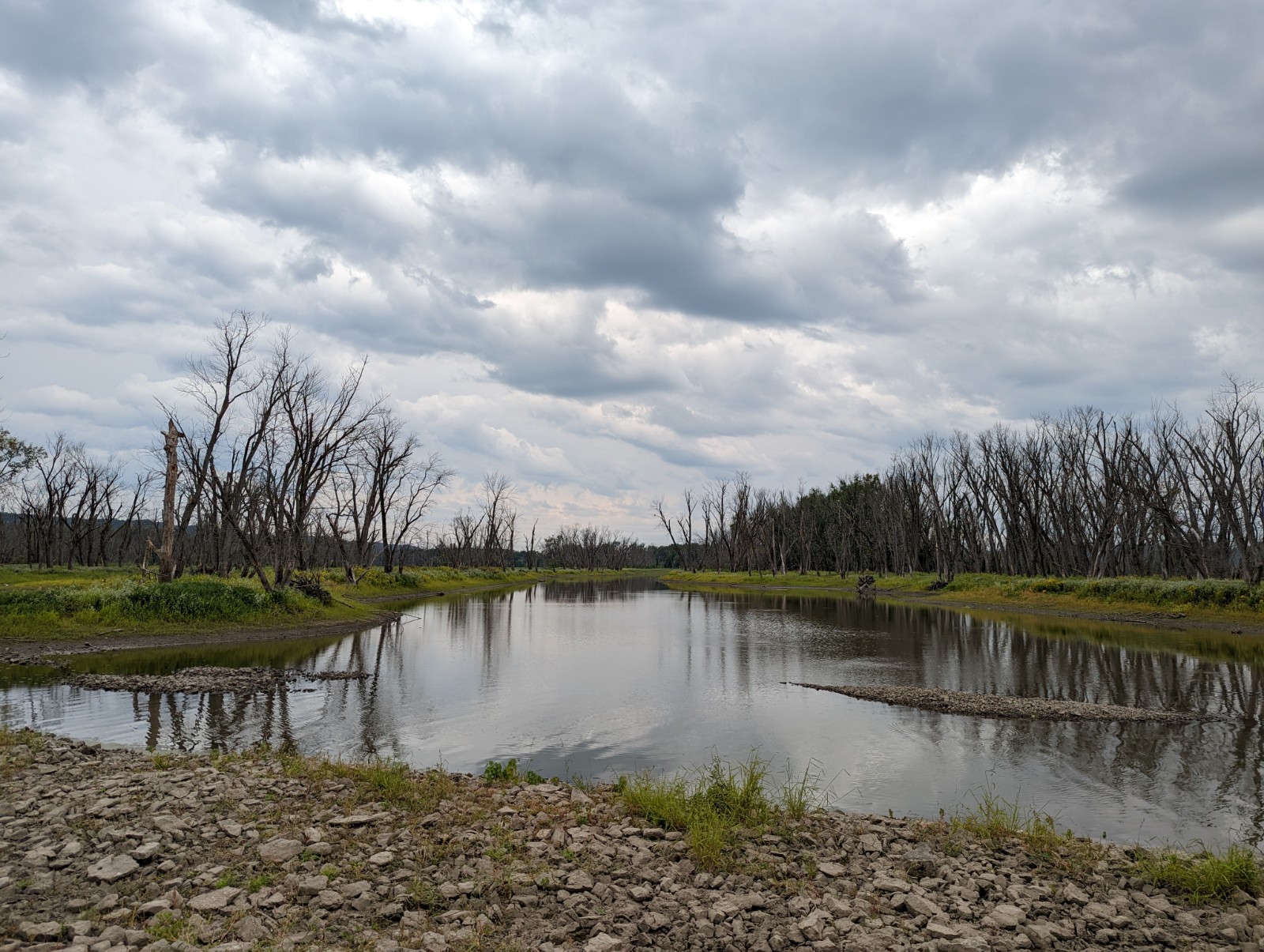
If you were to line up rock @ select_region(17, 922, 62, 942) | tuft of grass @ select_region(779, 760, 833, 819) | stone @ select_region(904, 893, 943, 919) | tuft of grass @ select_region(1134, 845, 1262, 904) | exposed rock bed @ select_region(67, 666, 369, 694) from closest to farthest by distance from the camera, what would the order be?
rock @ select_region(17, 922, 62, 942), stone @ select_region(904, 893, 943, 919), tuft of grass @ select_region(1134, 845, 1262, 904), tuft of grass @ select_region(779, 760, 833, 819), exposed rock bed @ select_region(67, 666, 369, 694)

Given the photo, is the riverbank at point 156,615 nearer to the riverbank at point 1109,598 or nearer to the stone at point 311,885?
the stone at point 311,885

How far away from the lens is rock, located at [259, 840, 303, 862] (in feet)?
26.5

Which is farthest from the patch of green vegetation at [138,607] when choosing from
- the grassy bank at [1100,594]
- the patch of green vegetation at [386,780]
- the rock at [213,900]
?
the grassy bank at [1100,594]

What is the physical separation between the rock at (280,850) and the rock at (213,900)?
78 centimetres

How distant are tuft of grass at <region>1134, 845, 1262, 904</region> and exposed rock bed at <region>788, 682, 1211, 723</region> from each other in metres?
10.1

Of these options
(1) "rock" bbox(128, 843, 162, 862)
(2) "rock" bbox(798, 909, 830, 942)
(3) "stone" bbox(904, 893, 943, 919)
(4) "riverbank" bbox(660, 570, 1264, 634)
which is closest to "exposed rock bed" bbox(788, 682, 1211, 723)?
(3) "stone" bbox(904, 893, 943, 919)

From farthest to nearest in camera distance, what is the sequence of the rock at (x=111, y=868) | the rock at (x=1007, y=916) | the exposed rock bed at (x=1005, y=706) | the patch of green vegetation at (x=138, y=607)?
the patch of green vegetation at (x=138, y=607) < the exposed rock bed at (x=1005, y=706) < the rock at (x=111, y=868) < the rock at (x=1007, y=916)

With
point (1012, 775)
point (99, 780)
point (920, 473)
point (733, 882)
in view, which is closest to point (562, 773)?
point (733, 882)

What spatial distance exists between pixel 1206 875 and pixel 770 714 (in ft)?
36.4

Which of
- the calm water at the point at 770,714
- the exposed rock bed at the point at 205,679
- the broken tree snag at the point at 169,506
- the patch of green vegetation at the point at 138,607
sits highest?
the broken tree snag at the point at 169,506

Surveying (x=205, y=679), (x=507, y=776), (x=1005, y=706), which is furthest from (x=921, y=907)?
(x=205, y=679)

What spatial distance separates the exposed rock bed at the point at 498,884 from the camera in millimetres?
6738

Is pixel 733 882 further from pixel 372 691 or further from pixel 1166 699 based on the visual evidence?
pixel 1166 699

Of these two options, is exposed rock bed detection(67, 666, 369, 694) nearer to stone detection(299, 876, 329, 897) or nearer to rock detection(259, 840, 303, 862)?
rock detection(259, 840, 303, 862)
